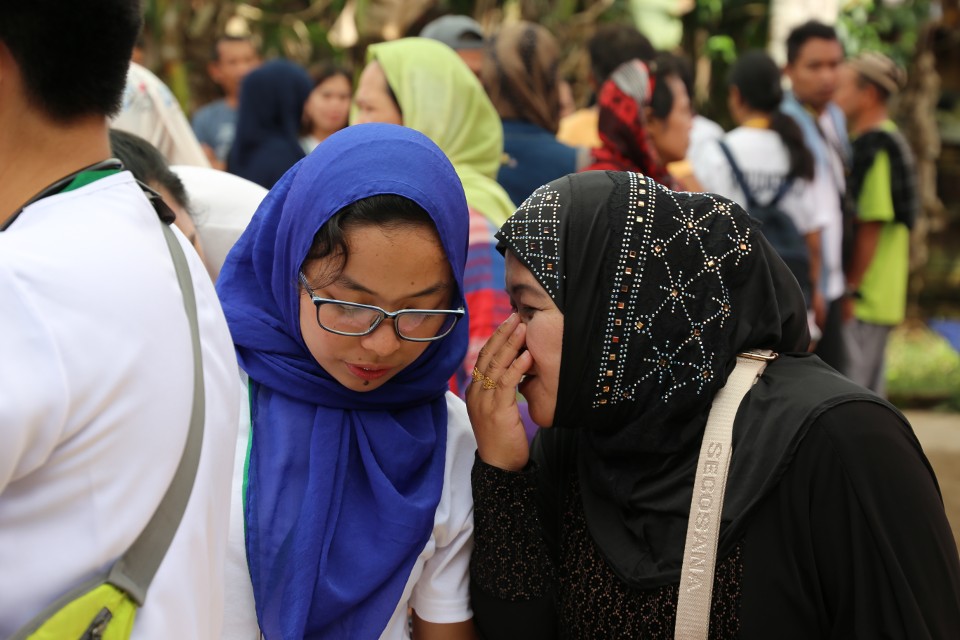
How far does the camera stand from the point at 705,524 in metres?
1.87

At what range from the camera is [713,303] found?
1.97 metres

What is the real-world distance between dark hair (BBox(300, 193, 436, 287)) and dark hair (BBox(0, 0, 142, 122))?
67 centimetres

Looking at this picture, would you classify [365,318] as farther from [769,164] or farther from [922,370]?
[922,370]

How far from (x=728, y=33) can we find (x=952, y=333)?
11.9 feet

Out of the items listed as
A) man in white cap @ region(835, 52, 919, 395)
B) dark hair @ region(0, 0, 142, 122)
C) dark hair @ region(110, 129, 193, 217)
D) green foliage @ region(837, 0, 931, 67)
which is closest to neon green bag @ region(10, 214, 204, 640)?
dark hair @ region(0, 0, 142, 122)

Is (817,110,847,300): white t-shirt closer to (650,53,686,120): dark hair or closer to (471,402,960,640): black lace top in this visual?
(650,53,686,120): dark hair

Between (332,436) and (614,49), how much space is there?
353 cm

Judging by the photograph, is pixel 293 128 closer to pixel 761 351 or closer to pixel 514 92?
pixel 514 92

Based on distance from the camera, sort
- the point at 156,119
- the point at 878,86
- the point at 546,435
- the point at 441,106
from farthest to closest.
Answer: the point at 878,86 → the point at 441,106 → the point at 156,119 → the point at 546,435

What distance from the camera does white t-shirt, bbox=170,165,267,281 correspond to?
272cm

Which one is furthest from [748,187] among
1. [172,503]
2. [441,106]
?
[172,503]

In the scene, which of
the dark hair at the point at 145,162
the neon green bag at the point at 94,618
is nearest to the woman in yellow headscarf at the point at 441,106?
the dark hair at the point at 145,162

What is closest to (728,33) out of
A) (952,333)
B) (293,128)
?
(952,333)

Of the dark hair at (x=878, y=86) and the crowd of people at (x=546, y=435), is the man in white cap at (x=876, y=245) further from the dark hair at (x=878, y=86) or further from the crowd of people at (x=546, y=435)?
the crowd of people at (x=546, y=435)
